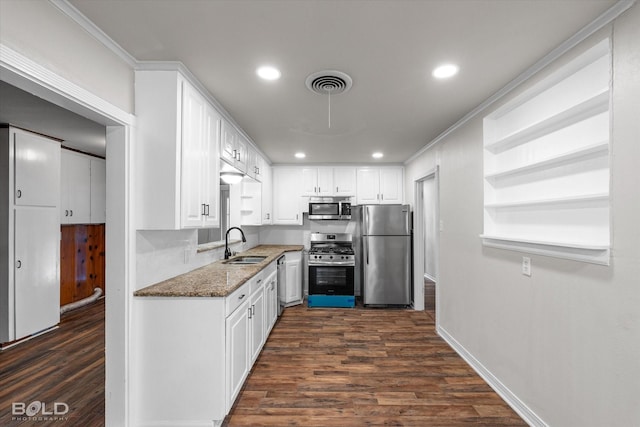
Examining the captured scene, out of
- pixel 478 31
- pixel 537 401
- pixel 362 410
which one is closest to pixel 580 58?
pixel 478 31

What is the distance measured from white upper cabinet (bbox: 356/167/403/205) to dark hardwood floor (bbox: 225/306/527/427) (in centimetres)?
225

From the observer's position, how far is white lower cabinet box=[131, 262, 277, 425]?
1.94 m

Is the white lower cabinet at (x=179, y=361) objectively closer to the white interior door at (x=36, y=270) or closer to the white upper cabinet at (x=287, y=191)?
the white interior door at (x=36, y=270)

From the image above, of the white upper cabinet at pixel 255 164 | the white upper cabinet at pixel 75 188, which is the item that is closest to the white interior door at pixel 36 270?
the white upper cabinet at pixel 75 188

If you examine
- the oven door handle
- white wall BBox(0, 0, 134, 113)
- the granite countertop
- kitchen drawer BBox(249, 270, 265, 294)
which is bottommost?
the oven door handle

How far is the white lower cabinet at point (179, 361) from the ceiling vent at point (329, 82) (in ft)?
5.42

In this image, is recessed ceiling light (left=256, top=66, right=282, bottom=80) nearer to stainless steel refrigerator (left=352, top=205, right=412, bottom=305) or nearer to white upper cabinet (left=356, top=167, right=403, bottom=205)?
stainless steel refrigerator (left=352, top=205, right=412, bottom=305)

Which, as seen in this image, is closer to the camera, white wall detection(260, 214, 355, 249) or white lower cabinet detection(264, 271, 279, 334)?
white lower cabinet detection(264, 271, 279, 334)

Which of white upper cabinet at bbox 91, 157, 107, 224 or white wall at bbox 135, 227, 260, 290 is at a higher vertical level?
white upper cabinet at bbox 91, 157, 107, 224

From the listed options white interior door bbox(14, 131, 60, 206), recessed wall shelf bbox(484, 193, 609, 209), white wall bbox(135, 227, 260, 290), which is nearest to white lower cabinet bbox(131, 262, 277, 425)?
white wall bbox(135, 227, 260, 290)

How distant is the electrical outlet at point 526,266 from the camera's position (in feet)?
6.77

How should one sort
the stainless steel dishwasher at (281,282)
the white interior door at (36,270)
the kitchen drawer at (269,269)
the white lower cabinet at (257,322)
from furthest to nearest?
the stainless steel dishwasher at (281,282)
the white interior door at (36,270)
the kitchen drawer at (269,269)
the white lower cabinet at (257,322)

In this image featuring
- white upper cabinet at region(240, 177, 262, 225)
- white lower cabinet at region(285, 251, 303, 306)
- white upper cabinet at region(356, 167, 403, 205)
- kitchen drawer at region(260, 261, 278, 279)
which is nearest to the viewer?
kitchen drawer at region(260, 261, 278, 279)

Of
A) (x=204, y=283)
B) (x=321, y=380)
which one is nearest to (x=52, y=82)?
(x=204, y=283)
